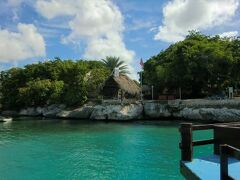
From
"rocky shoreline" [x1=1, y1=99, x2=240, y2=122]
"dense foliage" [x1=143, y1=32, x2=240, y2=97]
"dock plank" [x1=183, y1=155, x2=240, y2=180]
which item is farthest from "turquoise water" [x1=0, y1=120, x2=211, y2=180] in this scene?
"dense foliage" [x1=143, y1=32, x2=240, y2=97]

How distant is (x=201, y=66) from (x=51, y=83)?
2541 cm

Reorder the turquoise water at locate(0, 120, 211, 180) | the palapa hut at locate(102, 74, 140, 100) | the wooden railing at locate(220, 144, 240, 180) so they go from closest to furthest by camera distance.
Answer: the wooden railing at locate(220, 144, 240, 180), the turquoise water at locate(0, 120, 211, 180), the palapa hut at locate(102, 74, 140, 100)

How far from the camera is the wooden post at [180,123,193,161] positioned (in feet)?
23.5

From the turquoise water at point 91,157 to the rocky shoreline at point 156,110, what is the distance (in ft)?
37.5

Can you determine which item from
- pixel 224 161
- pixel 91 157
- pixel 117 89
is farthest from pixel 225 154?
pixel 117 89

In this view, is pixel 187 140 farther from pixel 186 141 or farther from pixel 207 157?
pixel 207 157

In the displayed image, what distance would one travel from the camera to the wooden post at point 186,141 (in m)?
7.18

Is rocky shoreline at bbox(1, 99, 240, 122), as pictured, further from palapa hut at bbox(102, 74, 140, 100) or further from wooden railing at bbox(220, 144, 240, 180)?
wooden railing at bbox(220, 144, 240, 180)

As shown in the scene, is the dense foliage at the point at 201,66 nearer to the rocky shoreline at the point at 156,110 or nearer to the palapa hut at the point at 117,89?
the rocky shoreline at the point at 156,110

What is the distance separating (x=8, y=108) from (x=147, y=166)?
171 feet

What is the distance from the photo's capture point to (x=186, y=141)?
7.25 meters

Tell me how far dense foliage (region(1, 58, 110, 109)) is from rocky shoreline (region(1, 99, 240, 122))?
7.39ft

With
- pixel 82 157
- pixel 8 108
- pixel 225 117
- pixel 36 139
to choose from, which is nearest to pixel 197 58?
pixel 225 117

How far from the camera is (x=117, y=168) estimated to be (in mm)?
15586
